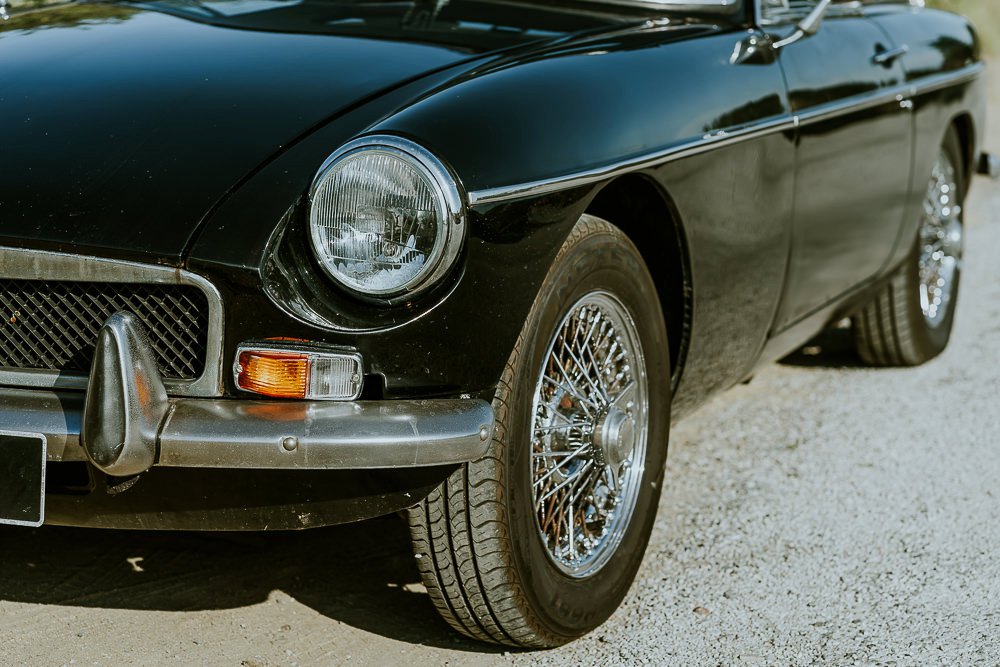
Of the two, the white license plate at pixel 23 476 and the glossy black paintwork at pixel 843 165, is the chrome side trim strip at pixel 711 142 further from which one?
the white license plate at pixel 23 476

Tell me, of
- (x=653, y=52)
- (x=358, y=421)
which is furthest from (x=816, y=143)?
(x=358, y=421)

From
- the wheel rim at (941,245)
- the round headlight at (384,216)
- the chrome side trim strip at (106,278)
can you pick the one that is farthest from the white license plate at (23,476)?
the wheel rim at (941,245)

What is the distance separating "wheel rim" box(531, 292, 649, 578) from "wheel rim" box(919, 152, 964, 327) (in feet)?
8.07

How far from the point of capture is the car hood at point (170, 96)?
7.68 feet

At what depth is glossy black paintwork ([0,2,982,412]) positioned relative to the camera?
2309mm

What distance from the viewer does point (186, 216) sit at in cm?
230

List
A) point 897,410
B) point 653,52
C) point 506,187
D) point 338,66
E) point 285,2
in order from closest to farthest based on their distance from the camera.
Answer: point 506,187 → point 338,66 → point 653,52 → point 285,2 → point 897,410

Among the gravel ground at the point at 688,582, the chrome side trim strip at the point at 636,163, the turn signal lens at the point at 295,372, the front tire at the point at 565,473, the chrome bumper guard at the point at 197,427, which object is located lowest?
the gravel ground at the point at 688,582

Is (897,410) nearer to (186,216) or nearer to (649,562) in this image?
(649,562)

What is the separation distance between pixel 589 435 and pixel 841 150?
1367 mm

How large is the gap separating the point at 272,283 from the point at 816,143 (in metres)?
1.85

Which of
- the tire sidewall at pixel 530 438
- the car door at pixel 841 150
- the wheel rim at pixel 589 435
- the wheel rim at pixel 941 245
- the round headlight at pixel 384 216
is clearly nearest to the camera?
the round headlight at pixel 384 216

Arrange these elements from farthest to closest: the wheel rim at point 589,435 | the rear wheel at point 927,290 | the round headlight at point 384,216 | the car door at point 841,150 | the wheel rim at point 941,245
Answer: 1. the wheel rim at point 941,245
2. the rear wheel at point 927,290
3. the car door at point 841,150
4. the wheel rim at point 589,435
5. the round headlight at point 384,216

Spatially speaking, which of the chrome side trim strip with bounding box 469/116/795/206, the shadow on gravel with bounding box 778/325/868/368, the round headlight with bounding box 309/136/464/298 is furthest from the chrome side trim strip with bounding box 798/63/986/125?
the round headlight with bounding box 309/136/464/298
